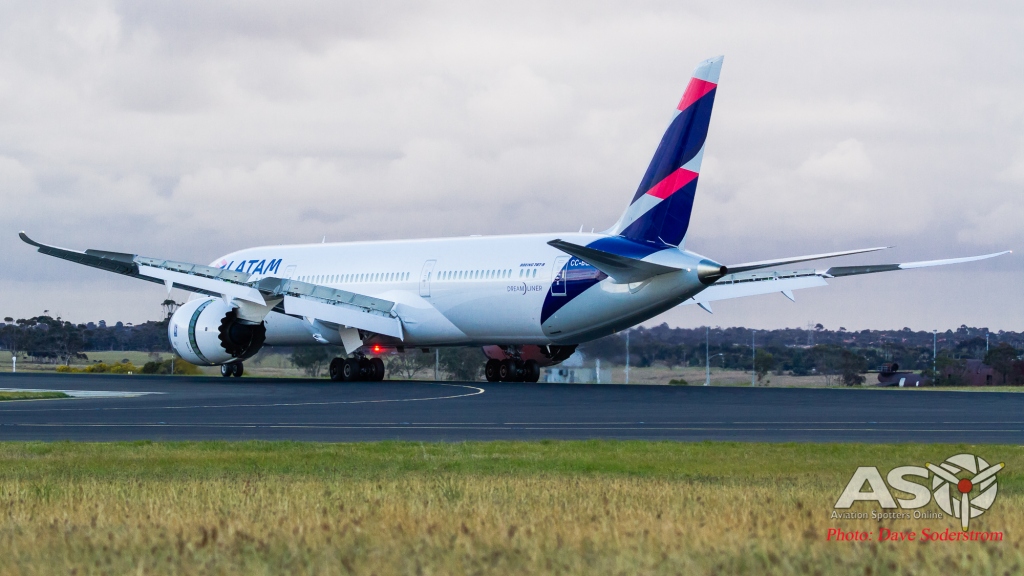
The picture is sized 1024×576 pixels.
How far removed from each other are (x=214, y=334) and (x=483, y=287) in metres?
10.8

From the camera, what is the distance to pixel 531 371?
4603 centimetres

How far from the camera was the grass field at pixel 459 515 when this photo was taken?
851 cm

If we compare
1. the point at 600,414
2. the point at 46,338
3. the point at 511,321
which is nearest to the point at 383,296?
the point at 511,321

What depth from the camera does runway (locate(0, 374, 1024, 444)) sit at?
22.2 metres

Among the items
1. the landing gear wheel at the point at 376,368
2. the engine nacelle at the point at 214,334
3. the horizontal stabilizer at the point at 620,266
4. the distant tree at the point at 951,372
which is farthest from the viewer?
the distant tree at the point at 951,372

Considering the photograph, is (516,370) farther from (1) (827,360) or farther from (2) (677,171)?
(1) (827,360)

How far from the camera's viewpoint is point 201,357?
48.8 meters

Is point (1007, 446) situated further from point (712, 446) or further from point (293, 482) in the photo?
point (293, 482)

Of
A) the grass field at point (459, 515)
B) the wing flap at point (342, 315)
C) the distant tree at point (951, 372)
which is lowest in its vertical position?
the grass field at point (459, 515)

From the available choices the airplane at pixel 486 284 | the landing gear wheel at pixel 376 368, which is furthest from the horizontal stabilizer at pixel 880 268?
the landing gear wheel at pixel 376 368

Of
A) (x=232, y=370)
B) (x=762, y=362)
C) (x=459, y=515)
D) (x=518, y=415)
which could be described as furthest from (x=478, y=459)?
(x=762, y=362)

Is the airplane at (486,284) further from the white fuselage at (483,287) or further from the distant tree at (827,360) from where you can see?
the distant tree at (827,360)

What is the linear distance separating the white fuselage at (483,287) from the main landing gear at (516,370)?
1.46 metres

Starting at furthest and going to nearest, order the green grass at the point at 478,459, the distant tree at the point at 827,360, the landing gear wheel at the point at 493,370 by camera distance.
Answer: the distant tree at the point at 827,360, the landing gear wheel at the point at 493,370, the green grass at the point at 478,459
